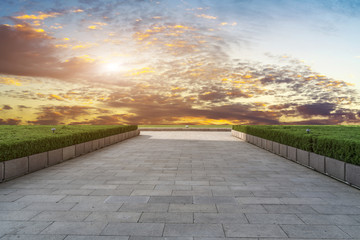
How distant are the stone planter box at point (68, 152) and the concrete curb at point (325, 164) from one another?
10380 millimetres

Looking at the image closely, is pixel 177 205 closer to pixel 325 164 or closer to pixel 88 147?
pixel 325 164

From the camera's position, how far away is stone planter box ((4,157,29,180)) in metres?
7.90

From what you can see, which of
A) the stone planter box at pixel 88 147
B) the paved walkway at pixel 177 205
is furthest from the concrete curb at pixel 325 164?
the stone planter box at pixel 88 147

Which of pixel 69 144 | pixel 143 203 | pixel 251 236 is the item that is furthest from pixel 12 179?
pixel 251 236

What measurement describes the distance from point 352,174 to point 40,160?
1056cm

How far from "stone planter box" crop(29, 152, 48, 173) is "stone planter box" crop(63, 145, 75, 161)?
1.44 m

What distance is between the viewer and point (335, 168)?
8.34 meters

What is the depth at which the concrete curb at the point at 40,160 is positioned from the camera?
7.94 m

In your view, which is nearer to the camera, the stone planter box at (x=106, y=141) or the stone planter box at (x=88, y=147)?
the stone planter box at (x=88, y=147)

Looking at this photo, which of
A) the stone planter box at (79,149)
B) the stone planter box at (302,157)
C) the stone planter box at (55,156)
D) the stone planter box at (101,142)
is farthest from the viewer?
the stone planter box at (101,142)

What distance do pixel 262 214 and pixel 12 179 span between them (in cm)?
752

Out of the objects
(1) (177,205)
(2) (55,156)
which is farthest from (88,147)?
(1) (177,205)

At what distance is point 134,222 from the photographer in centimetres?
472

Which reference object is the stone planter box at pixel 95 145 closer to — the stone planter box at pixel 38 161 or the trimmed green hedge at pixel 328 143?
the stone planter box at pixel 38 161
